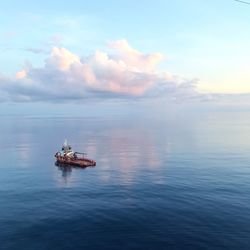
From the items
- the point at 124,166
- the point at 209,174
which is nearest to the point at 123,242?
the point at 209,174

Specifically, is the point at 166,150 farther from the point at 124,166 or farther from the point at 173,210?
the point at 173,210

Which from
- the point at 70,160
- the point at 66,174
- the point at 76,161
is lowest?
the point at 66,174

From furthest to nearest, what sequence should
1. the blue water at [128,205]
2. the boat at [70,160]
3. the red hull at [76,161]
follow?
1. the boat at [70,160]
2. the red hull at [76,161]
3. the blue water at [128,205]

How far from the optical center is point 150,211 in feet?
254

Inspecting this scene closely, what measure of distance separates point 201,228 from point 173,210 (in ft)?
41.2

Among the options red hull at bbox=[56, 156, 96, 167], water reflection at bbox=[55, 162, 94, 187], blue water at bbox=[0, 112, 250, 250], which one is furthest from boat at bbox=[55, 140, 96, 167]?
blue water at bbox=[0, 112, 250, 250]

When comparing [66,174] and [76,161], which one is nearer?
[66,174]

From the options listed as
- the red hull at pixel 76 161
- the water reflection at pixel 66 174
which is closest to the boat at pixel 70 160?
the red hull at pixel 76 161

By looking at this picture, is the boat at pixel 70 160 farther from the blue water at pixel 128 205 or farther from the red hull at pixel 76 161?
the blue water at pixel 128 205

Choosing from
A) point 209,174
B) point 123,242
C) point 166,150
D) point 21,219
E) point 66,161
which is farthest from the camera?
point 166,150

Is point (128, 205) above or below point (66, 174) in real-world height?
below

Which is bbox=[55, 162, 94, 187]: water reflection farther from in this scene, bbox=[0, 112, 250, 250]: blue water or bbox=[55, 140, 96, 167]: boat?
bbox=[55, 140, 96, 167]: boat

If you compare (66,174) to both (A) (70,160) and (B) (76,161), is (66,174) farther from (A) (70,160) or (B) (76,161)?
(A) (70,160)

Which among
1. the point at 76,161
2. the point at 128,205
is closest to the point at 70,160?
the point at 76,161
